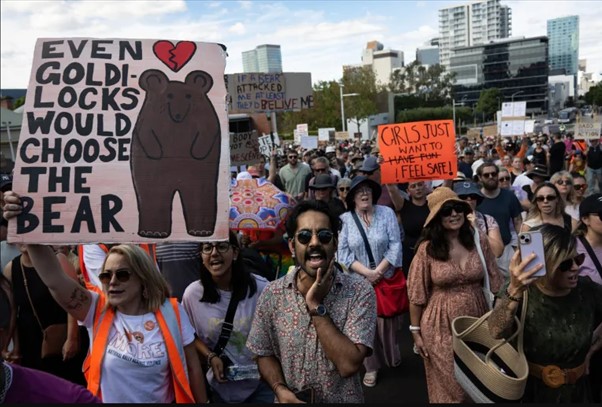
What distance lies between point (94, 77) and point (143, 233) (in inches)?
31.7

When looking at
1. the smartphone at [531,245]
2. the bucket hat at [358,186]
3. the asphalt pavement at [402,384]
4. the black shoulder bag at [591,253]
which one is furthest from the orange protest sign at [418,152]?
the smartphone at [531,245]

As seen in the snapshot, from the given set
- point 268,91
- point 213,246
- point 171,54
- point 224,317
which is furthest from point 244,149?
point 171,54

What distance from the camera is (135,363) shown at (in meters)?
2.71

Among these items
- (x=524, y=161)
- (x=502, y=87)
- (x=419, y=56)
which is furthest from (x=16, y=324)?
(x=419, y=56)

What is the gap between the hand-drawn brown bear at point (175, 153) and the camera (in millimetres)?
2617

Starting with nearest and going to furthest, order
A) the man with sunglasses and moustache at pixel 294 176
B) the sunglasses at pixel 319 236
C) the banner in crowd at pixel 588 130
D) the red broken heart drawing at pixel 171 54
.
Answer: the sunglasses at pixel 319 236
the red broken heart drawing at pixel 171 54
the man with sunglasses and moustache at pixel 294 176
the banner in crowd at pixel 588 130

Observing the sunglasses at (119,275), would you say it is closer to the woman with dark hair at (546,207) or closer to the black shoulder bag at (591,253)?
the black shoulder bag at (591,253)

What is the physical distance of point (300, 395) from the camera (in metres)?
2.35

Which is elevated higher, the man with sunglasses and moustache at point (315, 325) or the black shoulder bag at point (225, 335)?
the man with sunglasses and moustache at point (315, 325)

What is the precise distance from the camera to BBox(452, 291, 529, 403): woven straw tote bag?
2768 mm

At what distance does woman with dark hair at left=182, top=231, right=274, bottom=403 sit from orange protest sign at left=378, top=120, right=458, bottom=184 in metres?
3.40

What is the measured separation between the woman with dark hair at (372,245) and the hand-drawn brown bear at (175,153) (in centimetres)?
277

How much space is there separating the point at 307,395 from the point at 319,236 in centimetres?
68

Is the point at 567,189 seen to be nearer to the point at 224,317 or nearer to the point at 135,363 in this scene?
the point at 224,317
